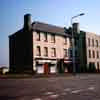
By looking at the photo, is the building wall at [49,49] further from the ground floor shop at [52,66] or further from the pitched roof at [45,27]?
the pitched roof at [45,27]

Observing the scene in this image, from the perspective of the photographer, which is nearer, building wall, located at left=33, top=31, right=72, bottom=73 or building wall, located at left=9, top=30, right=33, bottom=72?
building wall, located at left=33, top=31, right=72, bottom=73

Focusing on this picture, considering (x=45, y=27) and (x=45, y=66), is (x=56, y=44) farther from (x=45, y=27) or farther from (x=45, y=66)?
(x=45, y=66)

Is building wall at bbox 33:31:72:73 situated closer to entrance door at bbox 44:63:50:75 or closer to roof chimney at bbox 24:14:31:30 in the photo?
entrance door at bbox 44:63:50:75

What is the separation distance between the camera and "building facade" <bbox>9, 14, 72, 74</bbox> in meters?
38.1

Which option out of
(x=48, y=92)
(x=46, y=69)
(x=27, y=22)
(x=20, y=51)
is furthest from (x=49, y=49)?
(x=48, y=92)

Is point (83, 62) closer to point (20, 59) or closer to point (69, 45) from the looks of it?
point (69, 45)

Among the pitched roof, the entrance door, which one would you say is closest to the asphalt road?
the entrance door

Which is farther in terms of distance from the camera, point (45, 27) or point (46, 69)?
point (45, 27)

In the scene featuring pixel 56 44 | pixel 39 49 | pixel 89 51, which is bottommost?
pixel 89 51

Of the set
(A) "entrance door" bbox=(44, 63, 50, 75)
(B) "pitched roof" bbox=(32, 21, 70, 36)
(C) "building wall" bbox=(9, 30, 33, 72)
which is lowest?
(A) "entrance door" bbox=(44, 63, 50, 75)

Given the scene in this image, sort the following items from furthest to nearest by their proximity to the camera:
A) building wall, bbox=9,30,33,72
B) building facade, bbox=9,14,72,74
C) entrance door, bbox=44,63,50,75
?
entrance door, bbox=44,63,50,75, building wall, bbox=9,30,33,72, building facade, bbox=9,14,72,74

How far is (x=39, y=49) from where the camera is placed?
127 feet

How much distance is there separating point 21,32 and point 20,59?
5.79m

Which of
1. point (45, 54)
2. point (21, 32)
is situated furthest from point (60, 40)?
point (21, 32)
